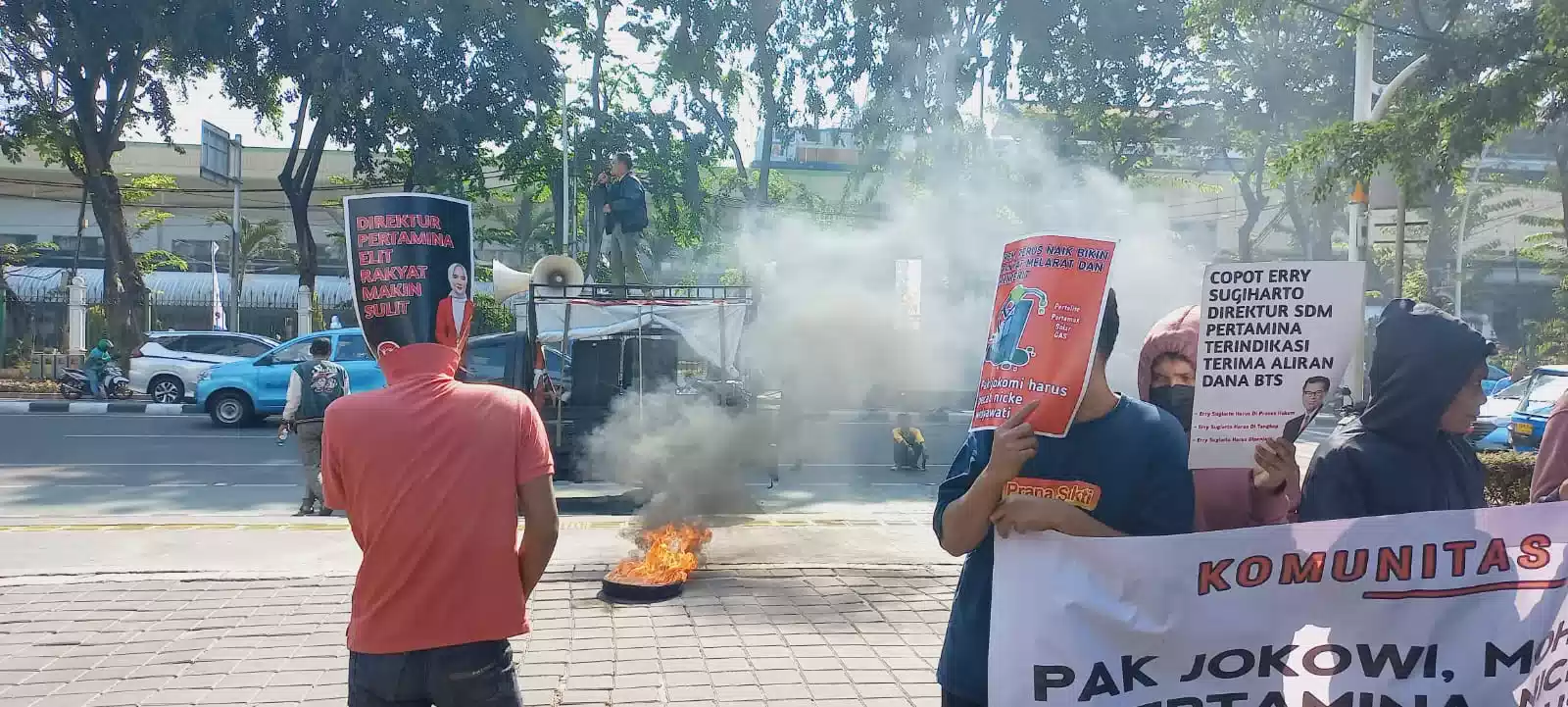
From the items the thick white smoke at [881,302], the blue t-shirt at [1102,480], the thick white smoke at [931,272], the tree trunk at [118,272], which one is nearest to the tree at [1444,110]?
the thick white smoke at [881,302]

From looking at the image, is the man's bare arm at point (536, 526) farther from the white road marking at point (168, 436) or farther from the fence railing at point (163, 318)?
the fence railing at point (163, 318)

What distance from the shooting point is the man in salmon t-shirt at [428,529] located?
2.52 meters

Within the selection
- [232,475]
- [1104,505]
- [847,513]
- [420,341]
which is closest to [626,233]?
[847,513]

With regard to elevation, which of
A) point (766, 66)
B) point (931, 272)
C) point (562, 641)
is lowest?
point (562, 641)

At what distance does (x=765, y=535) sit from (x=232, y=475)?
6633 mm

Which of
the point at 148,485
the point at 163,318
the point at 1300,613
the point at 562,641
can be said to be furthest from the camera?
the point at 163,318

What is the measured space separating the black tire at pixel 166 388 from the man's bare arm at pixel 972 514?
1981cm

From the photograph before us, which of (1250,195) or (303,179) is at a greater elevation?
(1250,195)

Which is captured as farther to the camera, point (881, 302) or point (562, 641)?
point (881, 302)

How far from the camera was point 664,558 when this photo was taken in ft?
20.3

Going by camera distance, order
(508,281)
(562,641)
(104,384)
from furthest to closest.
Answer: (104,384) < (508,281) < (562,641)

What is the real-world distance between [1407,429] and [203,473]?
11.8m

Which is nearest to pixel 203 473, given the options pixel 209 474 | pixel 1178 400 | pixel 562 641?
pixel 209 474

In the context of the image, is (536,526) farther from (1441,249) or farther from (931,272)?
(1441,249)
